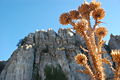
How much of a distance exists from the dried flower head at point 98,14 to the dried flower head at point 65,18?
33.8 inches

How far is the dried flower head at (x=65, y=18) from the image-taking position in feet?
18.6

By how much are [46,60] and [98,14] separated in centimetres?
3653

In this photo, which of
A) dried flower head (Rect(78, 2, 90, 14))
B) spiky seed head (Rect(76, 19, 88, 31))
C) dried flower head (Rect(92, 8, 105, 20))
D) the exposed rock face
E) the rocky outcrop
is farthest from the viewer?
the rocky outcrop

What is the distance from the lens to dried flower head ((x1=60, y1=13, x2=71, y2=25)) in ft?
18.6

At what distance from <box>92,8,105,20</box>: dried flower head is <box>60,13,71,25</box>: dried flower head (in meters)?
0.86

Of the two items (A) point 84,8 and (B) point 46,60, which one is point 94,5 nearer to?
(A) point 84,8

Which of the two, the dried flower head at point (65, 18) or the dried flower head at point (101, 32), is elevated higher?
the dried flower head at point (65, 18)

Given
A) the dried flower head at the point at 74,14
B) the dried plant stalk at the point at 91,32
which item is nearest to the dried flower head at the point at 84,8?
the dried plant stalk at the point at 91,32

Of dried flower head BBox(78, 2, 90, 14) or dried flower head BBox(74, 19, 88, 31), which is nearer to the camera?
dried flower head BBox(74, 19, 88, 31)

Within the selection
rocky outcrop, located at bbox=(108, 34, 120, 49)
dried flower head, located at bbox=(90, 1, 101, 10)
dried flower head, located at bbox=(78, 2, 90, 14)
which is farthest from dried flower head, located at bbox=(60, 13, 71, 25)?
rocky outcrop, located at bbox=(108, 34, 120, 49)

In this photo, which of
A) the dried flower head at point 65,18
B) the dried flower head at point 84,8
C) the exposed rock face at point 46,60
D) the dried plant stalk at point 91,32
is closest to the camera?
the dried plant stalk at point 91,32

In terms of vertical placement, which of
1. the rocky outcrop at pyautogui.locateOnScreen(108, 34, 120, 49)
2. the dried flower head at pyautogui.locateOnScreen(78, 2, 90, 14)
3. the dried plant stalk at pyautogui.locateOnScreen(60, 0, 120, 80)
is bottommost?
the dried plant stalk at pyautogui.locateOnScreen(60, 0, 120, 80)

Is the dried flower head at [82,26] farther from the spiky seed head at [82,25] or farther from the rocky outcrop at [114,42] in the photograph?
the rocky outcrop at [114,42]

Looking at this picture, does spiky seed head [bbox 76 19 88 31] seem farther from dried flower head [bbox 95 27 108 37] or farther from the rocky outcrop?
the rocky outcrop
